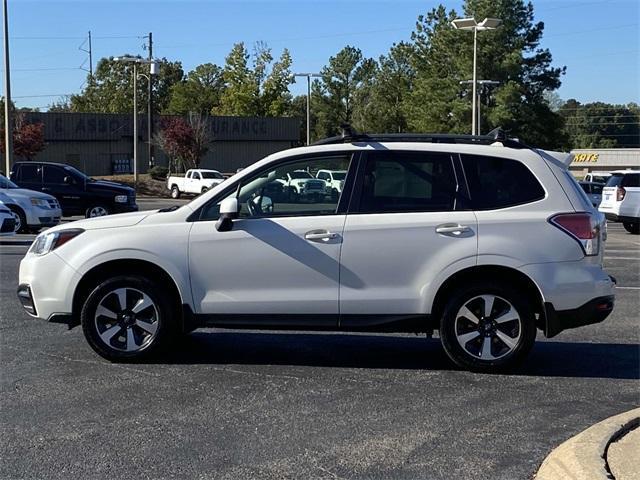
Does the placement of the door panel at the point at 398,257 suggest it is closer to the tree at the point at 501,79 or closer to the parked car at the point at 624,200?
the parked car at the point at 624,200

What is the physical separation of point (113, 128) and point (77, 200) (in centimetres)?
3796

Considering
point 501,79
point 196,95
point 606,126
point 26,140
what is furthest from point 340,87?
point 606,126

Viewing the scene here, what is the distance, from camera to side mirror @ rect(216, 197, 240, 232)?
6.66 metres

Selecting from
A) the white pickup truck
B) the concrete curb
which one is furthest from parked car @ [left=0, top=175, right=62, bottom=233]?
the white pickup truck

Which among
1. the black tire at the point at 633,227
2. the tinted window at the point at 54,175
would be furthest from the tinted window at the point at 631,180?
the tinted window at the point at 54,175

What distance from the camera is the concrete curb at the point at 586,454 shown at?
14.8 ft

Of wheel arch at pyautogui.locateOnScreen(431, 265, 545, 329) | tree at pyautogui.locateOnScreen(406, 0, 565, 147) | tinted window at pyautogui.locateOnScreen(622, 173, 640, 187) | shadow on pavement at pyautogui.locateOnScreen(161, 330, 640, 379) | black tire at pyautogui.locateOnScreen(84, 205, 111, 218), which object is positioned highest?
tree at pyautogui.locateOnScreen(406, 0, 565, 147)

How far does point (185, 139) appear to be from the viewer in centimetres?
5312

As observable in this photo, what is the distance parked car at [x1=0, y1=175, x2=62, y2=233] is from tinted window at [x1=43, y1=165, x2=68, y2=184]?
3.68m

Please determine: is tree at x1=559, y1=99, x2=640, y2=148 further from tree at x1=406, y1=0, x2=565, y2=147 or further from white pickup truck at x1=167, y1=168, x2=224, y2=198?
white pickup truck at x1=167, y1=168, x2=224, y2=198

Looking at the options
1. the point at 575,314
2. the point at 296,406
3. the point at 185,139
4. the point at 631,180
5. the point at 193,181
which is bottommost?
the point at 296,406

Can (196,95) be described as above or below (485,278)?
above

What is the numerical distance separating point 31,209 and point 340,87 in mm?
71252

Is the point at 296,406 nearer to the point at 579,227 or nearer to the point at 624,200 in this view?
the point at 579,227
